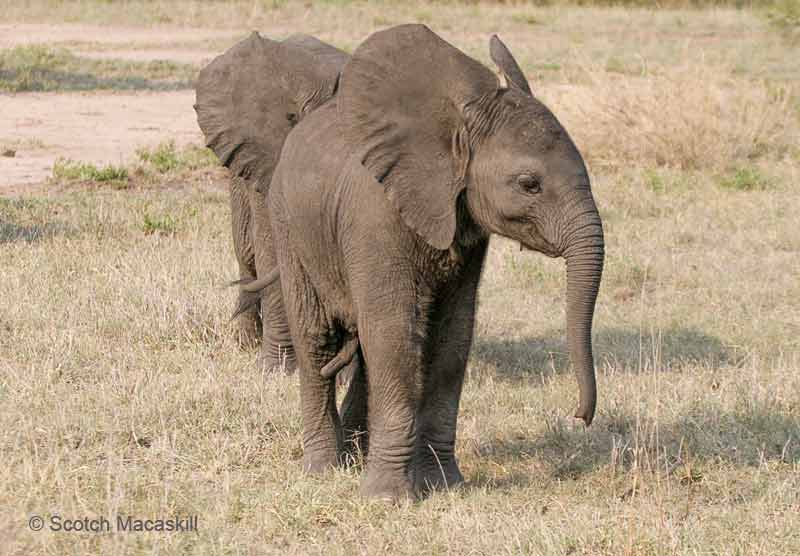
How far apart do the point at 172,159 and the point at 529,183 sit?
8.25 metres

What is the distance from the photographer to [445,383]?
17.7ft

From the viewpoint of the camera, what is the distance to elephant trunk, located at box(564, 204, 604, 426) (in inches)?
180

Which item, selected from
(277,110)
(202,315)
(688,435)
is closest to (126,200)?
(202,315)

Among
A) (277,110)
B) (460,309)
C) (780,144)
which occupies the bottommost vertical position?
(780,144)

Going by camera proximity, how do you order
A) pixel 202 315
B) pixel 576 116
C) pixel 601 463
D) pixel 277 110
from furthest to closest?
1. pixel 576 116
2. pixel 202 315
3. pixel 277 110
4. pixel 601 463

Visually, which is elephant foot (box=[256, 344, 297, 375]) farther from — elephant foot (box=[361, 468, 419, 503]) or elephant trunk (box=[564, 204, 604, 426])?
elephant trunk (box=[564, 204, 604, 426])

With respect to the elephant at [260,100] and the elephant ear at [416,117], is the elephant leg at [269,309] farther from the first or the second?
the elephant ear at [416,117]

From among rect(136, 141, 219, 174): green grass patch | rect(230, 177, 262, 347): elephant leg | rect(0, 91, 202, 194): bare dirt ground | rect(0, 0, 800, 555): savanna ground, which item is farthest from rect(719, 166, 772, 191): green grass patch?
rect(230, 177, 262, 347): elephant leg

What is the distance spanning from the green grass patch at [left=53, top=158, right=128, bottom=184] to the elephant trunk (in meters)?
7.80

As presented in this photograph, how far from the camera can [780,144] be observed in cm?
1439

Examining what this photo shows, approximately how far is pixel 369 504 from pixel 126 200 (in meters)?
6.35

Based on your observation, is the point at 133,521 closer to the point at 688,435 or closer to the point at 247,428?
the point at 247,428

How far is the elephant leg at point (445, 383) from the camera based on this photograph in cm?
526

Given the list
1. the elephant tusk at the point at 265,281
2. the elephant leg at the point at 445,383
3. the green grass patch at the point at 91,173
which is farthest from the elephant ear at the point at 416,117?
the green grass patch at the point at 91,173
